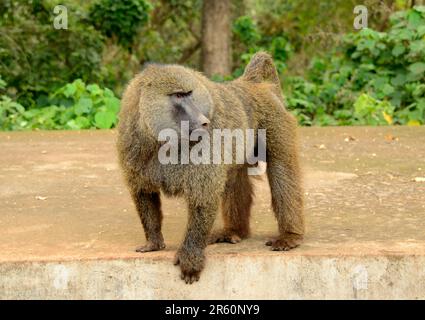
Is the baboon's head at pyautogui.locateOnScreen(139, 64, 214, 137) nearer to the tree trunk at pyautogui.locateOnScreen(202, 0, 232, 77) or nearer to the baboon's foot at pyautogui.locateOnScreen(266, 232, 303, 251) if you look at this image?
the baboon's foot at pyautogui.locateOnScreen(266, 232, 303, 251)

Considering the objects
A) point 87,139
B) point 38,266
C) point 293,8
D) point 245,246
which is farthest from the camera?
point 293,8

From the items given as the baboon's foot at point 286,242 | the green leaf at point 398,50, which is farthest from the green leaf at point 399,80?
the baboon's foot at point 286,242

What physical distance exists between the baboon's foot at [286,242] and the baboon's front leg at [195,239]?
1.58ft

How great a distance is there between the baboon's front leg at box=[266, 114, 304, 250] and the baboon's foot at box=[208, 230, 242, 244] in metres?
0.21

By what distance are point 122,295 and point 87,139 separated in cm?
469

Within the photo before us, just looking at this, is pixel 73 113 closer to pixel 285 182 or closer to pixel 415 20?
pixel 415 20

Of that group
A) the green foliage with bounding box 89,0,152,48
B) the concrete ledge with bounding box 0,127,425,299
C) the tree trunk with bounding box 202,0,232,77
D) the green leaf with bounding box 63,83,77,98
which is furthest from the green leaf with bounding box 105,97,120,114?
the tree trunk with bounding box 202,0,232,77

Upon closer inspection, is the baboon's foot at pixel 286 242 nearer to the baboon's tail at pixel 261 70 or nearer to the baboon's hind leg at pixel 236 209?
the baboon's hind leg at pixel 236 209

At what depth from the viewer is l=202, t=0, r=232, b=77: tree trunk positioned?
1328 cm

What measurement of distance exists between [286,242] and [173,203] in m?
1.62

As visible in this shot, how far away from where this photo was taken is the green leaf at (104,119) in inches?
388

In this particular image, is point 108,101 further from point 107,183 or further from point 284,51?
point 284,51

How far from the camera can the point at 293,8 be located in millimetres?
15789
